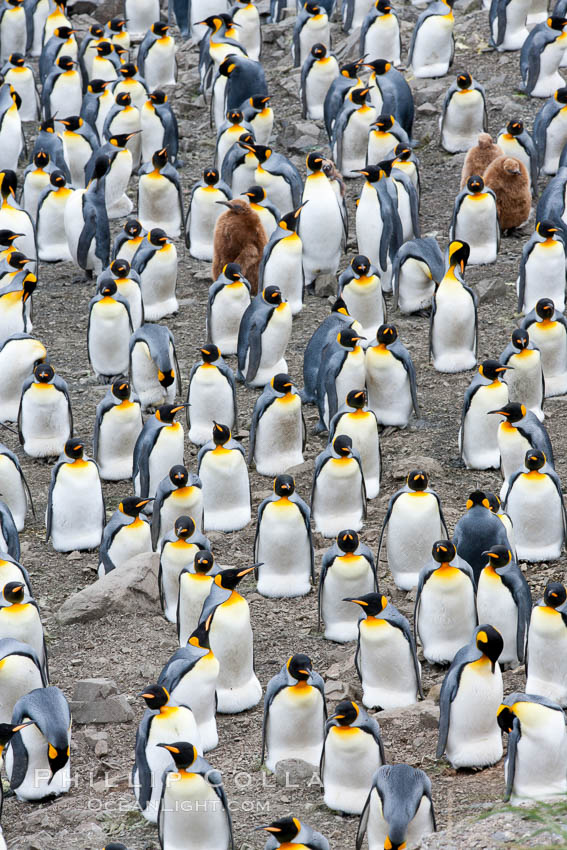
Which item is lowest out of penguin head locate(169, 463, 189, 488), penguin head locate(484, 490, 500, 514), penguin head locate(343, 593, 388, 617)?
penguin head locate(169, 463, 189, 488)

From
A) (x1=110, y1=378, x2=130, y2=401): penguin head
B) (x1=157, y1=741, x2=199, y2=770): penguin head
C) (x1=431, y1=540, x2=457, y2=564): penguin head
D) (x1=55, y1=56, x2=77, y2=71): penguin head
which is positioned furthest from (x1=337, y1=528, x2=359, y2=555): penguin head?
(x1=55, y1=56, x2=77, y2=71): penguin head

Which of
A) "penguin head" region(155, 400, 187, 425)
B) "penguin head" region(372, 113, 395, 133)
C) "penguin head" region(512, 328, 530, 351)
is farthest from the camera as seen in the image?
"penguin head" region(372, 113, 395, 133)

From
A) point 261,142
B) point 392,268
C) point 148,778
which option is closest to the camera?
point 148,778

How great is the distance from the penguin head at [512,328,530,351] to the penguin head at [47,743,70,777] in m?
4.76

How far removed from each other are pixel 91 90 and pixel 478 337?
7.01m

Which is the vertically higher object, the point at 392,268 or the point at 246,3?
the point at 246,3

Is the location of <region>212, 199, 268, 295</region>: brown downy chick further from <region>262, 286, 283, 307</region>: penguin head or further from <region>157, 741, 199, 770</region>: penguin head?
<region>157, 741, 199, 770</region>: penguin head

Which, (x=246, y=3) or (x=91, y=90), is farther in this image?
(x=246, y=3)

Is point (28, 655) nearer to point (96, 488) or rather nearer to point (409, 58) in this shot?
point (96, 488)

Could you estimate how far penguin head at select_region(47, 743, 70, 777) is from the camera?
24.5ft

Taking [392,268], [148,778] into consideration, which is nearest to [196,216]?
[392,268]

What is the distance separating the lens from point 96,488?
10141 mm

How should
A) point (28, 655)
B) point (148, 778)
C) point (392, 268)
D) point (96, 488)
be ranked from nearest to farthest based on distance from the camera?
point (148, 778), point (28, 655), point (96, 488), point (392, 268)

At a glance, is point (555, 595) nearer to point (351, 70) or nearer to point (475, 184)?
point (475, 184)
